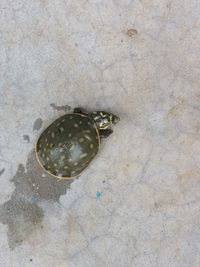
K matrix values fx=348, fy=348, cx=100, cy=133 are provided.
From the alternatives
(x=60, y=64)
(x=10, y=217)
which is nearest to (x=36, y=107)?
(x=60, y=64)

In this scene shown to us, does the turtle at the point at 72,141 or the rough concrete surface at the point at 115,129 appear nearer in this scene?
the turtle at the point at 72,141

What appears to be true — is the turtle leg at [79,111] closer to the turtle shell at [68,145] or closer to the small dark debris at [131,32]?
the turtle shell at [68,145]

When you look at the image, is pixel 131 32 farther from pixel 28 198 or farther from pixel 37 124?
pixel 28 198

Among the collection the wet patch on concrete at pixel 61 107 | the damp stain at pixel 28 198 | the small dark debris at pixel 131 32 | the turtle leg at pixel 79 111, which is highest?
the small dark debris at pixel 131 32

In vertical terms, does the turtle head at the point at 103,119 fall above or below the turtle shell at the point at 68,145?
above

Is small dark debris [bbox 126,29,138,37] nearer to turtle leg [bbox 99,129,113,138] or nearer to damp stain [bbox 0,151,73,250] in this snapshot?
turtle leg [bbox 99,129,113,138]

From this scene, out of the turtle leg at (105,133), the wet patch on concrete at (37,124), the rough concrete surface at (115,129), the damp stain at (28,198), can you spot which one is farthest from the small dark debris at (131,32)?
the damp stain at (28,198)

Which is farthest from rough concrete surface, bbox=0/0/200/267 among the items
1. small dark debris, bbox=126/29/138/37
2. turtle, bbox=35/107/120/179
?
turtle, bbox=35/107/120/179
